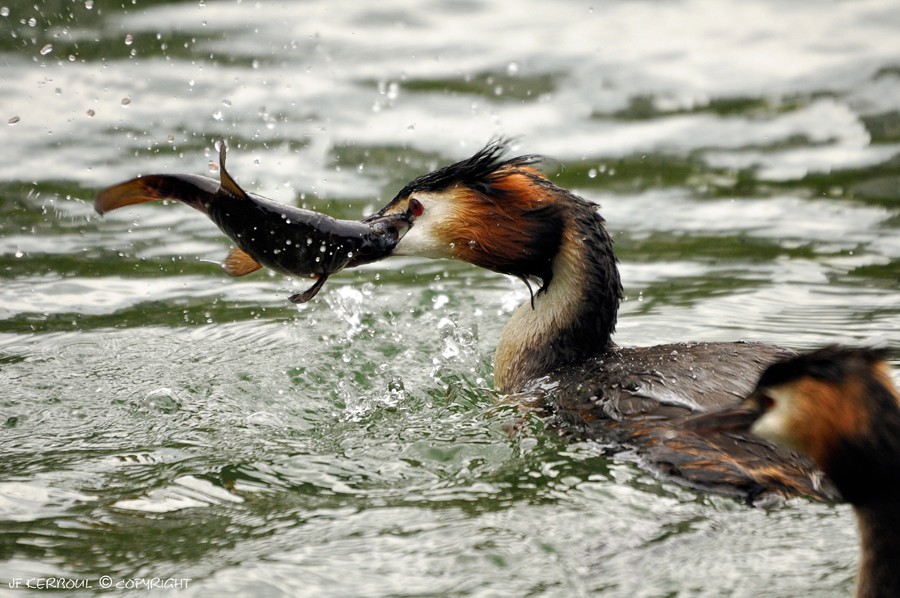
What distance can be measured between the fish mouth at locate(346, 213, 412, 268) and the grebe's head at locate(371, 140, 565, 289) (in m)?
0.03

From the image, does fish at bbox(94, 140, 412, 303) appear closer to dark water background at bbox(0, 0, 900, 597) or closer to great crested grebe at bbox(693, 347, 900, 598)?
dark water background at bbox(0, 0, 900, 597)

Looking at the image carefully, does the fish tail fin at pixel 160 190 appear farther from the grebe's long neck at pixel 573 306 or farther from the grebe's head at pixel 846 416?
the grebe's head at pixel 846 416

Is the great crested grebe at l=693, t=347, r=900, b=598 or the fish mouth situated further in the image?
the fish mouth

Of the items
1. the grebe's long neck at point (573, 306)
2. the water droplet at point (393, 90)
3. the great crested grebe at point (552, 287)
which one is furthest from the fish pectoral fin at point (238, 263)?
the water droplet at point (393, 90)

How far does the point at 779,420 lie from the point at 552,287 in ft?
6.27

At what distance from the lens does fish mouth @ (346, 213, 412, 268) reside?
527 cm

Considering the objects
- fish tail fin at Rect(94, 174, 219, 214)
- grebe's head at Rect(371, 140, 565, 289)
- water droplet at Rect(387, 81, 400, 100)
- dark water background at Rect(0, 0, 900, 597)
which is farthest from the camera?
water droplet at Rect(387, 81, 400, 100)

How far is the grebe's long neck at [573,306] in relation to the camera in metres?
5.43

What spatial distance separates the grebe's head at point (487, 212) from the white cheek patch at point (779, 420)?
1.80m

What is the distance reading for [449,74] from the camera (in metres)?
10.0

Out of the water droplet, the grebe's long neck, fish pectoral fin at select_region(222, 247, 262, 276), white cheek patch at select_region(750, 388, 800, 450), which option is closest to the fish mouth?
fish pectoral fin at select_region(222, 247, 262, 276)

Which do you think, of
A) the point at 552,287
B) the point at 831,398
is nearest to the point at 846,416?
the point at 831,398

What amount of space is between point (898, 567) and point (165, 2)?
344 inches

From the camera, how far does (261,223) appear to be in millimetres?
4902
